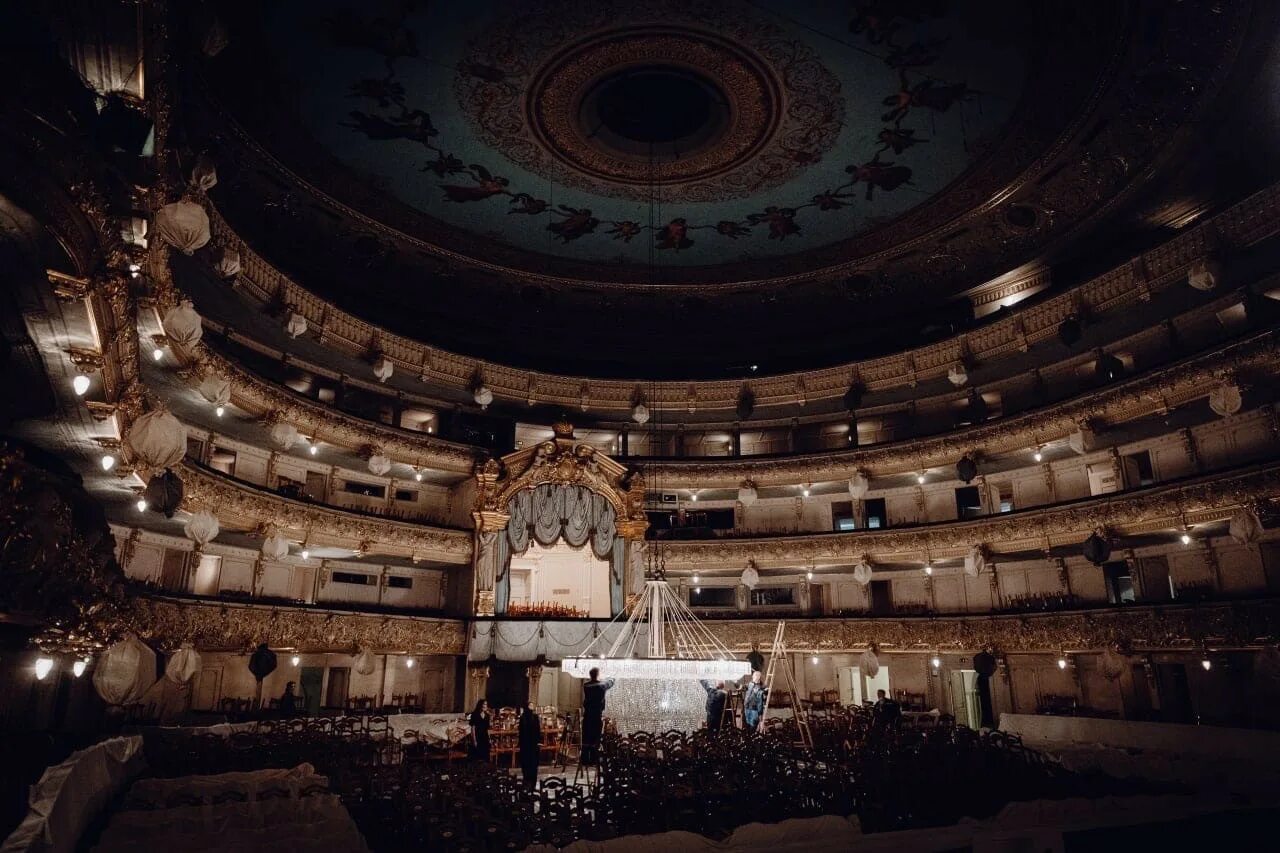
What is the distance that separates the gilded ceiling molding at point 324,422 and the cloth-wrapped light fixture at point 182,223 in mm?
10387

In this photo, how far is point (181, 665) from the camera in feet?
57.7

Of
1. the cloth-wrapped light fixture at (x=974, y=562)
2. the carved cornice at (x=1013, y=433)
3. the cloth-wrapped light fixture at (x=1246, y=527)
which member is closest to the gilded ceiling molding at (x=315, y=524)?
the carved cornice at (x=1013, y=433)

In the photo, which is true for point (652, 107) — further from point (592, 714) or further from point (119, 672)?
point (119, 672)

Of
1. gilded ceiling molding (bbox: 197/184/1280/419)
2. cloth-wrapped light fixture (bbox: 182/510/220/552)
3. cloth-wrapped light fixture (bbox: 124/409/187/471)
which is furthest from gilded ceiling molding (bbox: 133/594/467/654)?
cloth-wrapped light fixture (bbox: 124/409/187/471)

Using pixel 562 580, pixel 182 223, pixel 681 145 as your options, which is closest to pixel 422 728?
pixel 562 580

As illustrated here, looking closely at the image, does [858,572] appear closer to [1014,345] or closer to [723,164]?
[1014,345]

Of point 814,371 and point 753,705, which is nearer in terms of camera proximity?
point 753,705

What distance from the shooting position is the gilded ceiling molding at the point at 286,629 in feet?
61.2

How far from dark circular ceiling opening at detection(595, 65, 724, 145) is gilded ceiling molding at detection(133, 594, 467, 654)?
16.2m

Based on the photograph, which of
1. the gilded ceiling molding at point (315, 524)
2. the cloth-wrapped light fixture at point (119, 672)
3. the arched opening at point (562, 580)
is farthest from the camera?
the arched opening at point (562, 580)

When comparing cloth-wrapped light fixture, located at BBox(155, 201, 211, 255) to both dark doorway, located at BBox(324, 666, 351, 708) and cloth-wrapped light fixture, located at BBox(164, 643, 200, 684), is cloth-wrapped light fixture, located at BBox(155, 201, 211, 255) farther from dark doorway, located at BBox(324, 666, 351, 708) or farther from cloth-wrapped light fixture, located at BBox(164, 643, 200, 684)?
dark doorway, located at BBox(324, 666, 351, 708)

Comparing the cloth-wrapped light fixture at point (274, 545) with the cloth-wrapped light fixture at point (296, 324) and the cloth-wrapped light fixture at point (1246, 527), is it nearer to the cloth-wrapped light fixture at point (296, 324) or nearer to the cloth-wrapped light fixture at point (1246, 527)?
the cloth-wrapped light fixture at point (296, 324)

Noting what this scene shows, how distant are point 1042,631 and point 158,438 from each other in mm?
23127

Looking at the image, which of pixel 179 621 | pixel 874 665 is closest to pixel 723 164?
pixel 874 665
